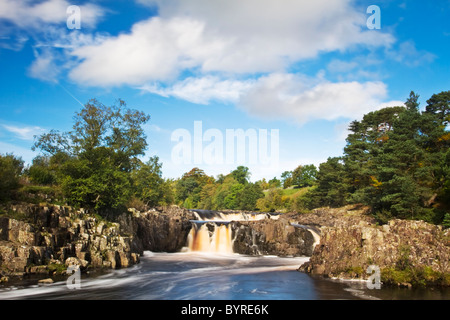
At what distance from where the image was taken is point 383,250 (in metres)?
19.0

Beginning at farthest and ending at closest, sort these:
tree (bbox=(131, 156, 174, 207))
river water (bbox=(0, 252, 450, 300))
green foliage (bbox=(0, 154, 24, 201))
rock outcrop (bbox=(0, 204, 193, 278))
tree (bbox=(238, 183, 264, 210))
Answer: tree (bbox=(238, 183, 264, 210)) < tree (bbox=(131, 156, 174, 207)) < green foliage (bbox=(0, 154, 24, 201)) < rock outcrop (bbox=(0, 204, 193, 278)) < river water (bbox=(0, 252, 450, 300))

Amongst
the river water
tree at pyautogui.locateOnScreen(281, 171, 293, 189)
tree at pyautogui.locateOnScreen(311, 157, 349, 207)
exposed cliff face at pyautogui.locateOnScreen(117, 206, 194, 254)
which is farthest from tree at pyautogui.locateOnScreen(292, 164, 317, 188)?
the river water

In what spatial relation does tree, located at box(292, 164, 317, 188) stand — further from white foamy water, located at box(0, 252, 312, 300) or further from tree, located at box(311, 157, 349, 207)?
white foamy water, located at box(0, 252, 312, 300)

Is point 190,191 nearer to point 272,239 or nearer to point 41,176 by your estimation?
point 272,239

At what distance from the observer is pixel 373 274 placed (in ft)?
59.8

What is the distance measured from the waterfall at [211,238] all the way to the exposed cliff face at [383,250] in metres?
15.1

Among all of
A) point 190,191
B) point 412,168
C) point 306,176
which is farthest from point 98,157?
point 190,191

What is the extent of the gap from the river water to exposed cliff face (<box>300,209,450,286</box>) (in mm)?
1578

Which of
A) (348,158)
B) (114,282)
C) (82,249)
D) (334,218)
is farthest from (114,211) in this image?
(348,158)

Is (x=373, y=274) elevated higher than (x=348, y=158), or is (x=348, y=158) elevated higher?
(x=348, y=158)

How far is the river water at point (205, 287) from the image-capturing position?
15234mm

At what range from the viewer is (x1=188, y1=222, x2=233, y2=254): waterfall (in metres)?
35.8
